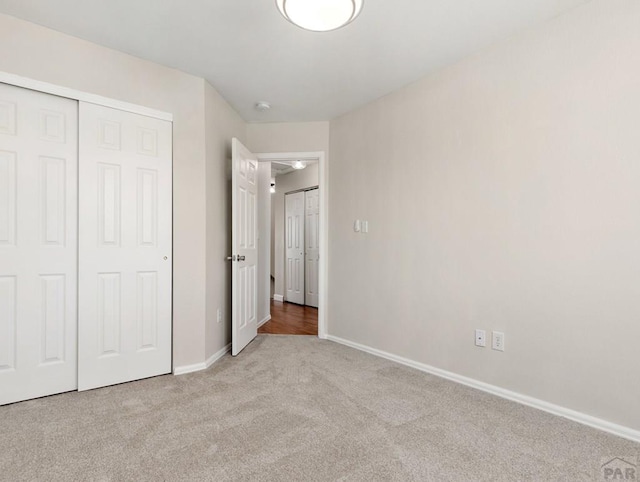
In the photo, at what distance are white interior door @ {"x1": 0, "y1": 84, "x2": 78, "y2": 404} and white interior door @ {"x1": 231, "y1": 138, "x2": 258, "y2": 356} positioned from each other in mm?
1223

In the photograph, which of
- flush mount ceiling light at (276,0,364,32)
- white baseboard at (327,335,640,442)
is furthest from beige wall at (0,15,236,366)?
white baseboard at (327,335,640,442)

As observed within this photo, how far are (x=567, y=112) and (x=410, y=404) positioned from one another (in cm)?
208

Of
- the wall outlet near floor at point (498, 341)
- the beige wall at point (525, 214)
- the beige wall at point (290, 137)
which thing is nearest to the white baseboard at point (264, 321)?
the beige wall at point (525, 214)

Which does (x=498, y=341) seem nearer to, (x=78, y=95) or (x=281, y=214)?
(x=78, y=95)

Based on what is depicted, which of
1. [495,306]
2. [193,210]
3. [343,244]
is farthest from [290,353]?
[495,306]

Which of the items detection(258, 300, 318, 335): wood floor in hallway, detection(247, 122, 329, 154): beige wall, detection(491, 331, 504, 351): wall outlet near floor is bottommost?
detection(258, 300, 318, 335): wood floor in hallway

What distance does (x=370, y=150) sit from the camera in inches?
135

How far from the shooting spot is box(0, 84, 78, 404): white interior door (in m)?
2.18

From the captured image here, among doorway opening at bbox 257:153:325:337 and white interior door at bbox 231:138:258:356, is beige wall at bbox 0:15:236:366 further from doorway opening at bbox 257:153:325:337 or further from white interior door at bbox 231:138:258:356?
doorway opening at bbox 257:153:325:337

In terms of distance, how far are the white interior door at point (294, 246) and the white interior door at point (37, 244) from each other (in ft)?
13.1

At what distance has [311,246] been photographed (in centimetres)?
598

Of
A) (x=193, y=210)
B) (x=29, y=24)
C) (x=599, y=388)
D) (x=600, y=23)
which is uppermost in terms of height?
(x=29, y=24)

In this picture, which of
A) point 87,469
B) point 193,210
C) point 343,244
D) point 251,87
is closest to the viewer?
point 87,469

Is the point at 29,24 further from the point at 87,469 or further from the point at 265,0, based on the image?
the point at 87,469
